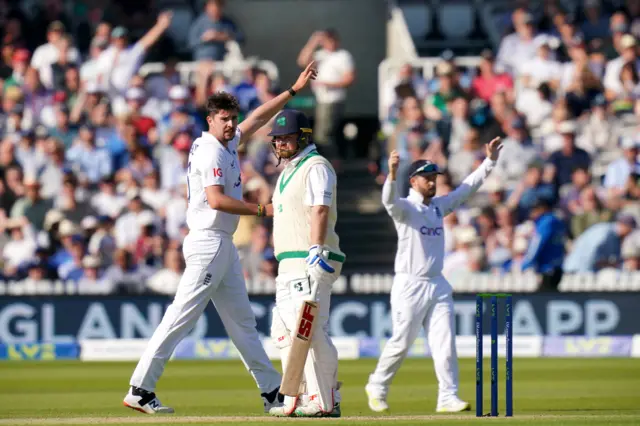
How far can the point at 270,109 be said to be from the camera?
8820mm

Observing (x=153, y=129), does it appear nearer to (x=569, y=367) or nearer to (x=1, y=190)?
(x=1, y=190)

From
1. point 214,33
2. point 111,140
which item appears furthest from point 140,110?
point 214,33

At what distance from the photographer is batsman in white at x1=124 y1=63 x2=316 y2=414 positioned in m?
8.29

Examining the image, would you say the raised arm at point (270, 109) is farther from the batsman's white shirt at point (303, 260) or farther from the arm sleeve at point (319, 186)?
the arm sleeve at point (319, 186)

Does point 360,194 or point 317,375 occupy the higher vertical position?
point 360,194

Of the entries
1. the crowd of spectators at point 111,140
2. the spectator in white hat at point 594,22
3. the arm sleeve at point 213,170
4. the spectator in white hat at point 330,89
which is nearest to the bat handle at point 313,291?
the arm sleeve at point 213,170

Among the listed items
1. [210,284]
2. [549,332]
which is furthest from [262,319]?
[210,284]

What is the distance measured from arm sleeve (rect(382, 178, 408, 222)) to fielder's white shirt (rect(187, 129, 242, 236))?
1381 mm

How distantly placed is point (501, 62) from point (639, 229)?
140 inches

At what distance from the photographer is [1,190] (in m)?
16.3

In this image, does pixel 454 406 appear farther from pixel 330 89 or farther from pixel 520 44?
pixel 520 44

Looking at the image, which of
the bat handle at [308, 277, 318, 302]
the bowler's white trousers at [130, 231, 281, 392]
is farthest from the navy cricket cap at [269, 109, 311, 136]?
the bat handle at [308, 277, 318, 302]

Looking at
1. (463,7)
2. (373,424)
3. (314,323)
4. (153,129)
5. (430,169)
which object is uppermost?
(463,7)

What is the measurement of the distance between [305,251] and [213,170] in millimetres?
733
